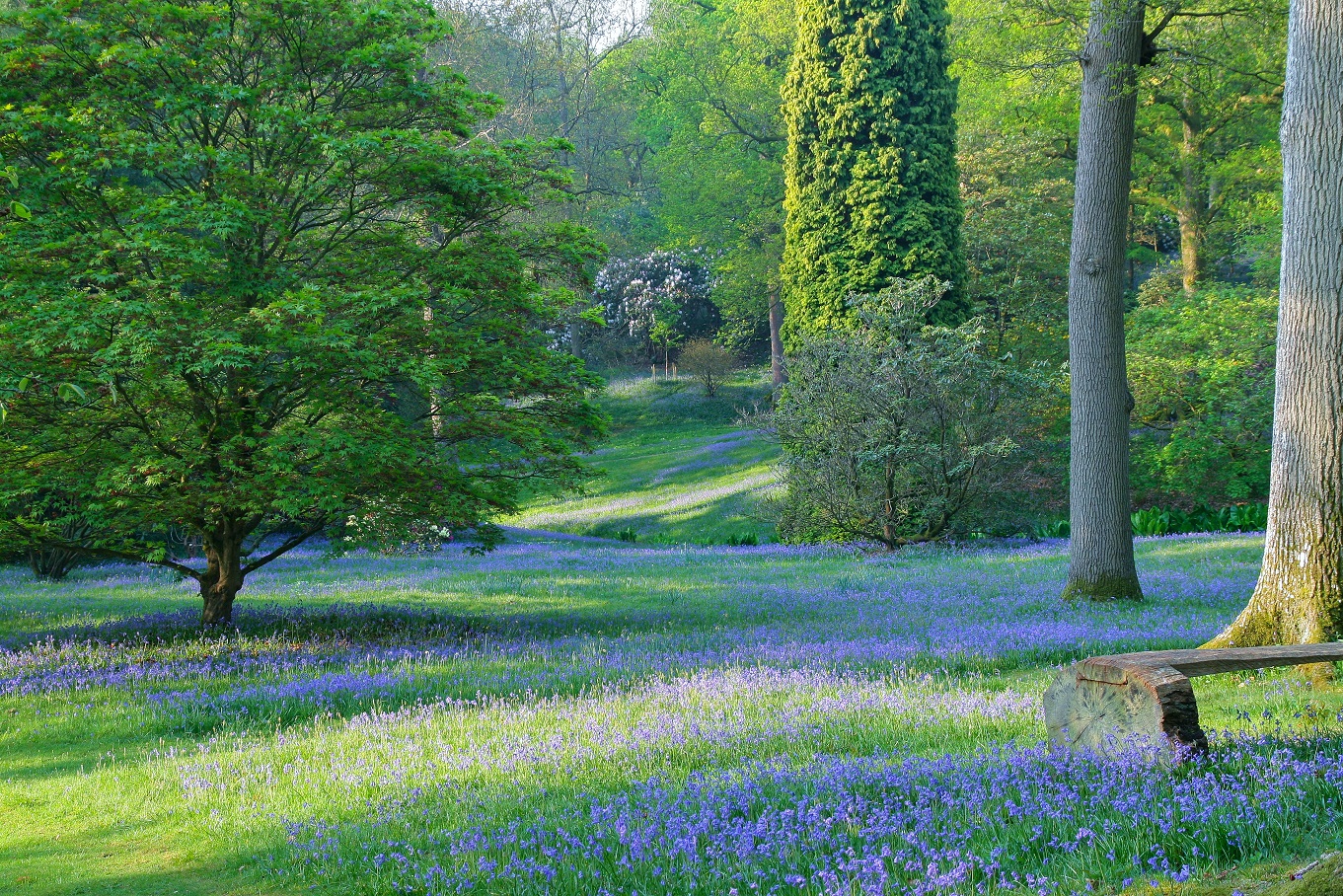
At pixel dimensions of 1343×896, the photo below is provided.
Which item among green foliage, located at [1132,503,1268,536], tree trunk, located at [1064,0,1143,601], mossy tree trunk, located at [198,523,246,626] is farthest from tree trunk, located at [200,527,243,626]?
green foliage, located at [1132,503,1268,536]

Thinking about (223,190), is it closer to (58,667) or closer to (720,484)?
(58,667)

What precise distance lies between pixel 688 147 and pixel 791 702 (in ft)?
123

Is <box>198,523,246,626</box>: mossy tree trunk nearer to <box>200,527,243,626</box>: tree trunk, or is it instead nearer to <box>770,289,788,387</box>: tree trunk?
<box>200,527,243,626</box>: tree trunk

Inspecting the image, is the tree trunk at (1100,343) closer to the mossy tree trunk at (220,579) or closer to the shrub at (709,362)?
the mossy tree trunk at (220,579)

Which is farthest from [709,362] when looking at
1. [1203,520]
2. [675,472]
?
[1203,520]

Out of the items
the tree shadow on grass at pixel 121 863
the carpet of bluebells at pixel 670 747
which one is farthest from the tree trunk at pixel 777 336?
the tree shadow on grass at pixel 121 863

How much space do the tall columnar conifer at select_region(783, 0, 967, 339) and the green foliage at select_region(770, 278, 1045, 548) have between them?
4.43 meters

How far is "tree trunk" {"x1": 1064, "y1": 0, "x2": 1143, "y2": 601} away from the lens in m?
11.6

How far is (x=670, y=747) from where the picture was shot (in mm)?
5691

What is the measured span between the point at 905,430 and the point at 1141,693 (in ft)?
46.4

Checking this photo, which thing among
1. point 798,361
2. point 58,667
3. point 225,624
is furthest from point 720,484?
point 58,667

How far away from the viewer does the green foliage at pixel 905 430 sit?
18641 mm

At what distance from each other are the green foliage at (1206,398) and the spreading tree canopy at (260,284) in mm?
16715

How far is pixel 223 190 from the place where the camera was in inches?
394
